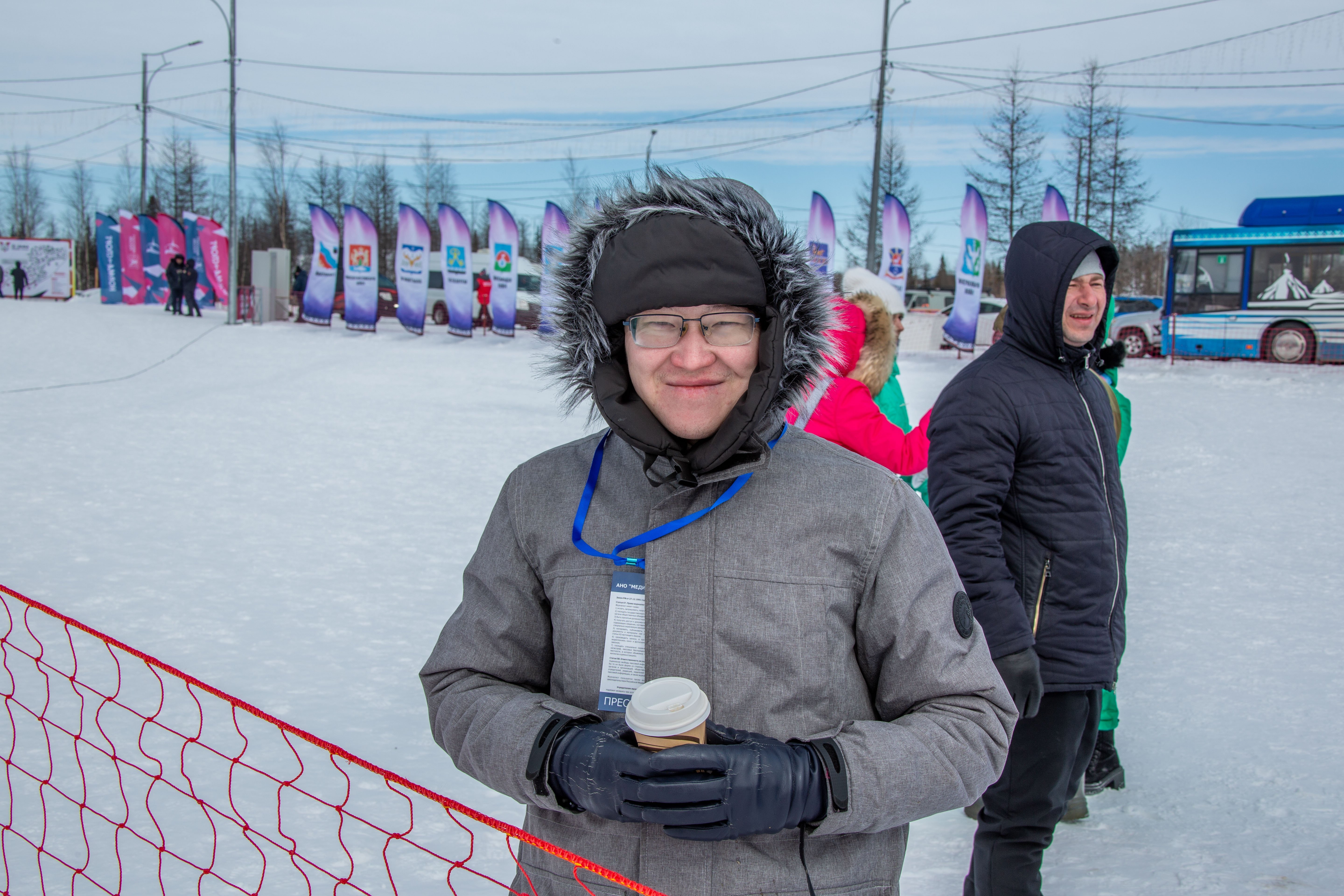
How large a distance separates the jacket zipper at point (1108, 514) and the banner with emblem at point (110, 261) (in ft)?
93.2

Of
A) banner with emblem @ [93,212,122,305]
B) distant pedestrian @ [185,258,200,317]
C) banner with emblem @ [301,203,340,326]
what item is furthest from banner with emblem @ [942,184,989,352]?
banner with emblem @ [93,212,122,305]

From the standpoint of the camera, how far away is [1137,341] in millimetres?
18453

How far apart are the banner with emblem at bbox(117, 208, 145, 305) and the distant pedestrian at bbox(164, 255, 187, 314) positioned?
3277 mm

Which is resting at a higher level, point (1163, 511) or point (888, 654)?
point (888, 654)

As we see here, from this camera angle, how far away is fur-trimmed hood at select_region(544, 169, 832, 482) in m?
1.21

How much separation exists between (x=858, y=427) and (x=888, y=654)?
6.22ft

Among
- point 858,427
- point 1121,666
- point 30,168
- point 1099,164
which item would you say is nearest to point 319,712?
point 858,427

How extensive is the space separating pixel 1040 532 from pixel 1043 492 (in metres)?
0.09

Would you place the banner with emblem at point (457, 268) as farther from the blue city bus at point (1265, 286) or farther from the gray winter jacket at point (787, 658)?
the gray winter jacket at point (787, 658)

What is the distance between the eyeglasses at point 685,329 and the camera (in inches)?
47.9

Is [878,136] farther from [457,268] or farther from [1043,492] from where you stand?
[1043,492]

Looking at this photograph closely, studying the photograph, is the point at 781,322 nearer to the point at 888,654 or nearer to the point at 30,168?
the point at 888,654

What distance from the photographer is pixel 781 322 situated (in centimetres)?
125

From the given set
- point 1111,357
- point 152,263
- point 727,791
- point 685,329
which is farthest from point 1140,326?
point 152,263
